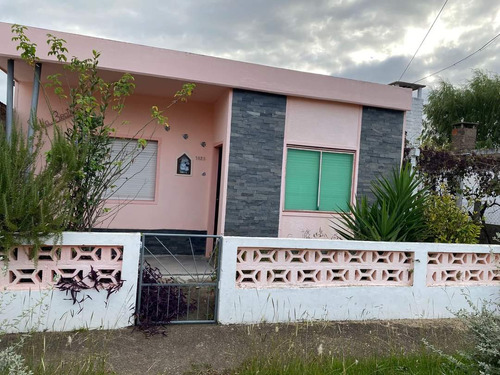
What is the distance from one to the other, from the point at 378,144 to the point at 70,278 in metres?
6.20

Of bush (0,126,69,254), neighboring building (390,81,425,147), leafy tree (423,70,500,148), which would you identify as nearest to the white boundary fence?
bush (0,126,69,254)

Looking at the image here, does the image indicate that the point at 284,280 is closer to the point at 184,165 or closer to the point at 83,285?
the point at 83,285

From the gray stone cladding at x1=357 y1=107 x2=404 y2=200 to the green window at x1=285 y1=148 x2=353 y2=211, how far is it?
0.29 m

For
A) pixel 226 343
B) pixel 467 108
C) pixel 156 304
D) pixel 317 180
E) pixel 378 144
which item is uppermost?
pixel 467 108

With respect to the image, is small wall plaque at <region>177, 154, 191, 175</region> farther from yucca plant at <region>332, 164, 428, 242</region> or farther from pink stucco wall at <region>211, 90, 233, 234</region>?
yucca plant at <region>332, 164, 428, 242</region>

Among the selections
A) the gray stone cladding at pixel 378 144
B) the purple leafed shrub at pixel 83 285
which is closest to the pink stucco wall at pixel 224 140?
the gray stone cladding at pixel 378 144

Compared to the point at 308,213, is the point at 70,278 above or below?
below

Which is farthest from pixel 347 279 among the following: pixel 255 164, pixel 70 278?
pixel 70 278

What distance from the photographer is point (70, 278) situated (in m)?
4.30

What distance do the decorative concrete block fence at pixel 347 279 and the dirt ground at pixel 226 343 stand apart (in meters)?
0.20

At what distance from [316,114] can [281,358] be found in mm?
5146

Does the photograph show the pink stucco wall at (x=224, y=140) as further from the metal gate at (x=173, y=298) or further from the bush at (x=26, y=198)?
the bush at (x=26, y=198)

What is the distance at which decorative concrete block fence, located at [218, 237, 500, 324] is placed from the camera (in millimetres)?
4809

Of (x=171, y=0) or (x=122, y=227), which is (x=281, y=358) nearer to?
(x=122, y=227)
